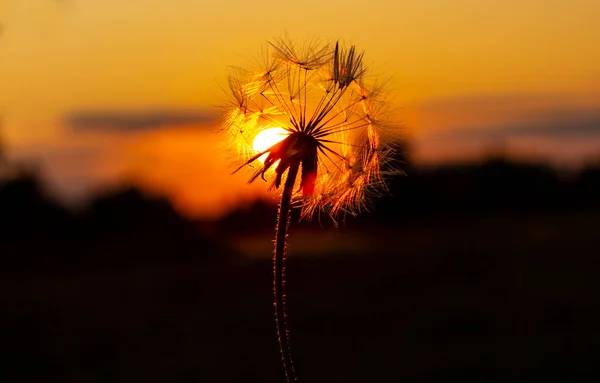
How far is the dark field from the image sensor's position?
739 inches

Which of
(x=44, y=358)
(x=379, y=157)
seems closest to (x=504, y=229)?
(x=44, y=358)

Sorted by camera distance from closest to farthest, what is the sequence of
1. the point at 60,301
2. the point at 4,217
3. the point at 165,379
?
the point at 165,379 < the point at 60,301 < the point at 4,217

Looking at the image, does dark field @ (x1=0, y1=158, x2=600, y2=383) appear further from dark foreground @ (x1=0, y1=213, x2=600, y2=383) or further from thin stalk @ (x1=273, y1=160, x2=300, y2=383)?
thin stalk @ (x1=273, y1=160, x2=300, y2=383)

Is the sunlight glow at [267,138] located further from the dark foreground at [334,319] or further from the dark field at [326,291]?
the dark foreground at [334,319]

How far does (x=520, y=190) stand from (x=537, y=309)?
837 inches

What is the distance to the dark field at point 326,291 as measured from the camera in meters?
18.8

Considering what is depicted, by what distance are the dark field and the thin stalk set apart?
366cm

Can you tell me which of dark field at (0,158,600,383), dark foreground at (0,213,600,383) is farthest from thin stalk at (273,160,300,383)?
dark foreground at (0,213,600,383)

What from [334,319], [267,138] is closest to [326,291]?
[334,319]

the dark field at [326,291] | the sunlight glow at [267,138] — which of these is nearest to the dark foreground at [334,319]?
the dark field at [326,291]

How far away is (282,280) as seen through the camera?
1.99 metres

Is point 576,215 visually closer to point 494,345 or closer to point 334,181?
point 494,345

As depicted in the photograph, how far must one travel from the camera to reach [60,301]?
26.4 metres

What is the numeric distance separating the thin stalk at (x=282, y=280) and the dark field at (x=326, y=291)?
144 inches
